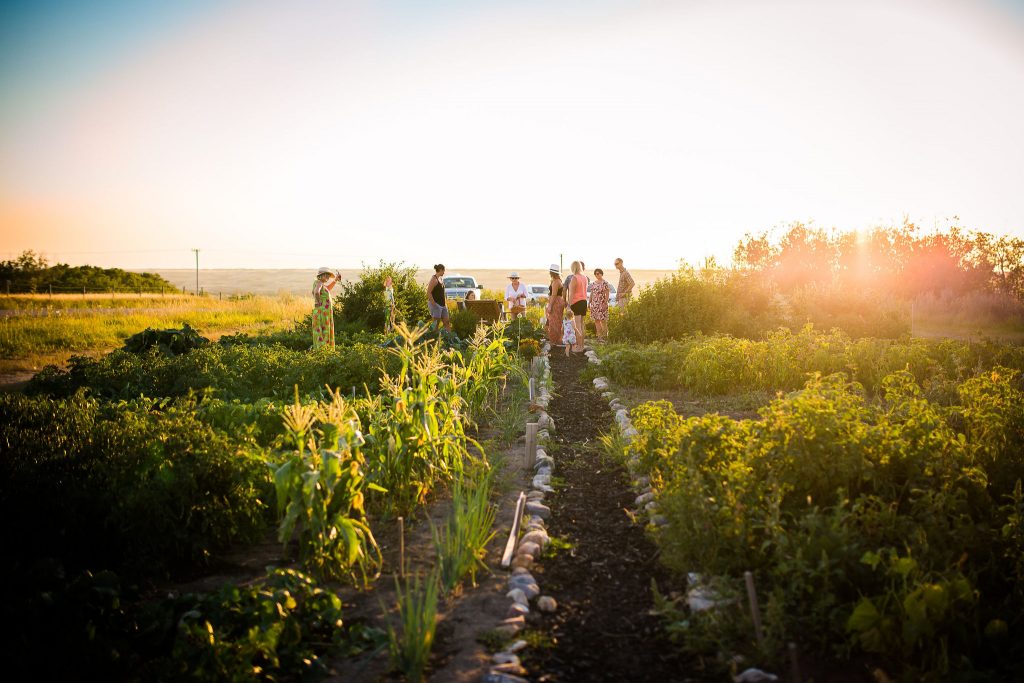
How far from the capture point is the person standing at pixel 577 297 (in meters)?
13.7

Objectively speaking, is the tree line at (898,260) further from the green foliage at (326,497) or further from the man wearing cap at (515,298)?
the green foliage at (326,497)

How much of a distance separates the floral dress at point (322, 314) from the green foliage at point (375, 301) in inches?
184

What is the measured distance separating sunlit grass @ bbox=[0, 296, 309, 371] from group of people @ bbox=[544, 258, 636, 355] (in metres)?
8.00

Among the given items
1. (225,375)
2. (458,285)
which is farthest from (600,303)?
(458,285)

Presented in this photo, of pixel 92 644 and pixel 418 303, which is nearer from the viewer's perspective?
pixel 92 644

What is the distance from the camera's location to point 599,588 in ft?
12.6

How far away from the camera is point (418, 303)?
1808 centimetres

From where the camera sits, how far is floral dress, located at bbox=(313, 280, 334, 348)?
11305 millimetres

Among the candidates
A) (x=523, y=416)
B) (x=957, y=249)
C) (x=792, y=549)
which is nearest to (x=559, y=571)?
(x=792, y=549)

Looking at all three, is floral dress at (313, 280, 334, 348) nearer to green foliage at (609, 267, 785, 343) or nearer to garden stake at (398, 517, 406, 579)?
green foliage at (609, 267, 785, 343)

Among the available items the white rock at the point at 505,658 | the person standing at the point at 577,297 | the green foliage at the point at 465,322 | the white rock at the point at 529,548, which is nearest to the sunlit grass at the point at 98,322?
the green foliage at the point at 465,322

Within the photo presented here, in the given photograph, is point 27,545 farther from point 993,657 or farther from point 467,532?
point 993,657

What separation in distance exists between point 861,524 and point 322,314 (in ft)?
30.5

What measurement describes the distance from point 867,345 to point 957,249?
1584 centimetres
